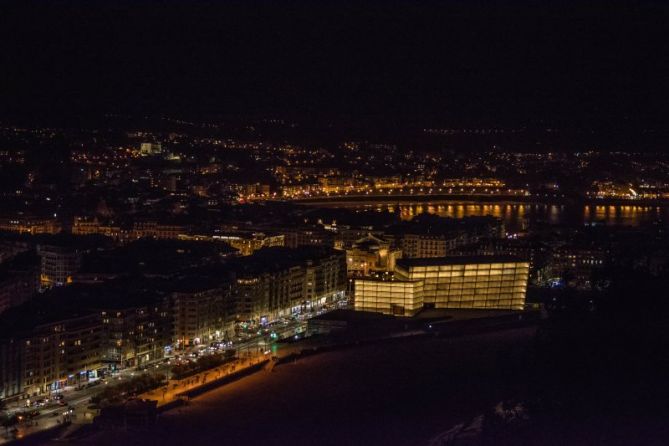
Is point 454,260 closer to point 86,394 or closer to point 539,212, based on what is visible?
point 86,394

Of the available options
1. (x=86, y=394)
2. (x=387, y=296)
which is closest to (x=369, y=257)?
(x=387, y=296)

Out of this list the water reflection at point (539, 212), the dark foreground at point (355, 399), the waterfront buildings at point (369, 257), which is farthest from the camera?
the water reflection at point (539, 212)

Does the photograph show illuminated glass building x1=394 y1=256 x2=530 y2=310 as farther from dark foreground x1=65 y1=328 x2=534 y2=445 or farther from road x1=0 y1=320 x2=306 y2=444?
dark foreground x1=65 y1=328 x2=534 y2=445

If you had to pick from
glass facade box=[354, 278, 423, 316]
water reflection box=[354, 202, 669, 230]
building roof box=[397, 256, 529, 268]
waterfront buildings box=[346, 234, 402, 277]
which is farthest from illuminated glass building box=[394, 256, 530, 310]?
water reflection box=[354, 202, 669, 230]

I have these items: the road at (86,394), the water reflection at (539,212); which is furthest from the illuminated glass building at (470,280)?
the water reflection at (539,212)

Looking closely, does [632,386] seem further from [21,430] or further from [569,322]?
[21,430]

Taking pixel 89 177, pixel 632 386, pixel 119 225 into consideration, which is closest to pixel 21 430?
pixel 632 386

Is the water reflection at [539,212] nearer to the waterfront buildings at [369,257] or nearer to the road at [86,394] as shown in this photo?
the waterfront buildings at [369,257]

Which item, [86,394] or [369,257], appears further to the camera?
[369,257]
